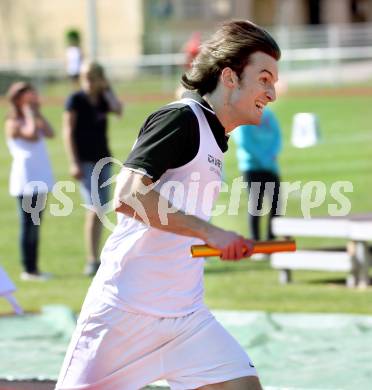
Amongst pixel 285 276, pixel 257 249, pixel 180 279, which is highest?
pixel 257 249

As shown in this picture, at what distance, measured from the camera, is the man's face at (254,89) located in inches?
184

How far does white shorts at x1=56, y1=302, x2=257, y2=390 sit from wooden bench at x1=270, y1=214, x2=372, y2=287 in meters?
6.09

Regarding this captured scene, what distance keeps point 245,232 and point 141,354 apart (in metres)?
9.25

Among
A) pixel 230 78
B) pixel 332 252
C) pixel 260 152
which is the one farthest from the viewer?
pixel 260 152

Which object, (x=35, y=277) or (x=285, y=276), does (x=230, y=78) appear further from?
(x=35, y=277)

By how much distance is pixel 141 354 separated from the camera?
4719 millimetres

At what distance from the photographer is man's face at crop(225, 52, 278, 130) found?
4676mm

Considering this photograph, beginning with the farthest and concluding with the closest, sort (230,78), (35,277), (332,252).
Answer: (35,277)
(332,252)
(230,78)

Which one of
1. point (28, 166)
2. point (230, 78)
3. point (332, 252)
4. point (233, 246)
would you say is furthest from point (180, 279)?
point (28, 166)

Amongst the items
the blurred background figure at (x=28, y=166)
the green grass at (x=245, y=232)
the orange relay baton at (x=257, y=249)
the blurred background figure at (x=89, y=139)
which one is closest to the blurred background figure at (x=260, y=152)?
the green grass at (x=245, y=232)

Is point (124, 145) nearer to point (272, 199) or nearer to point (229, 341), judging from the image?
point (272, 199)

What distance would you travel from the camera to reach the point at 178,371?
15.5 feet

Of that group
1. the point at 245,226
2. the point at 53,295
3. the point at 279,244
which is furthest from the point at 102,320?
the point at 245,226

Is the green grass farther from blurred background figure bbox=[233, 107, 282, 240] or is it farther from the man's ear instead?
the man's ear
